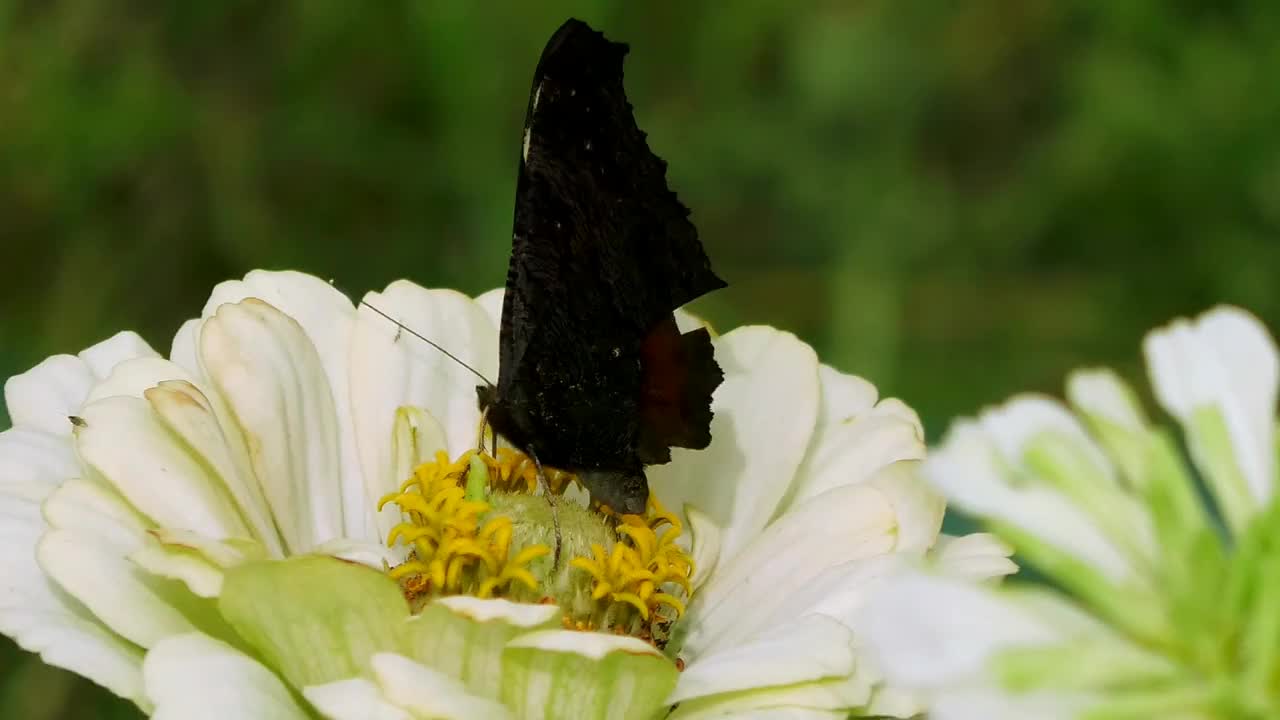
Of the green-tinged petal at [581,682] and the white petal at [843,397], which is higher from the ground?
the white petal at [843,397]

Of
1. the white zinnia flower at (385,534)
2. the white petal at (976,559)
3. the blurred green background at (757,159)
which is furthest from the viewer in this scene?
the blurred green background at (757,159)

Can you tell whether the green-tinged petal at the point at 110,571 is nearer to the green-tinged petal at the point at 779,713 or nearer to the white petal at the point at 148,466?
the white petal at the point at 148,466

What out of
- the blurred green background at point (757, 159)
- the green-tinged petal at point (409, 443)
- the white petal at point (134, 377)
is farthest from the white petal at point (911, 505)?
the blurred green background at point (757, 159)

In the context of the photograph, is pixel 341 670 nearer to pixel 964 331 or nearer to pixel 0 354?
pixel 0 354

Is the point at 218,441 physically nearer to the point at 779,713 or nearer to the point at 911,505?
the point at 779,713

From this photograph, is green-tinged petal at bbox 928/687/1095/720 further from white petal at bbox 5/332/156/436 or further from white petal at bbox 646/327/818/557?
white petal at bbox 5/332/156/436

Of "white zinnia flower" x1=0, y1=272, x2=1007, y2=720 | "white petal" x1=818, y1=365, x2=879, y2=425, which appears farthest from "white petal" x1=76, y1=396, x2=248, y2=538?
"white petal" x1=818, y1=365, x2=879, y2=425

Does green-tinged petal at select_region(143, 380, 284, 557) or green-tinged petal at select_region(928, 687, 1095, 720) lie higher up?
green-tinged petal at select_region(143, 380, 284, 557)
